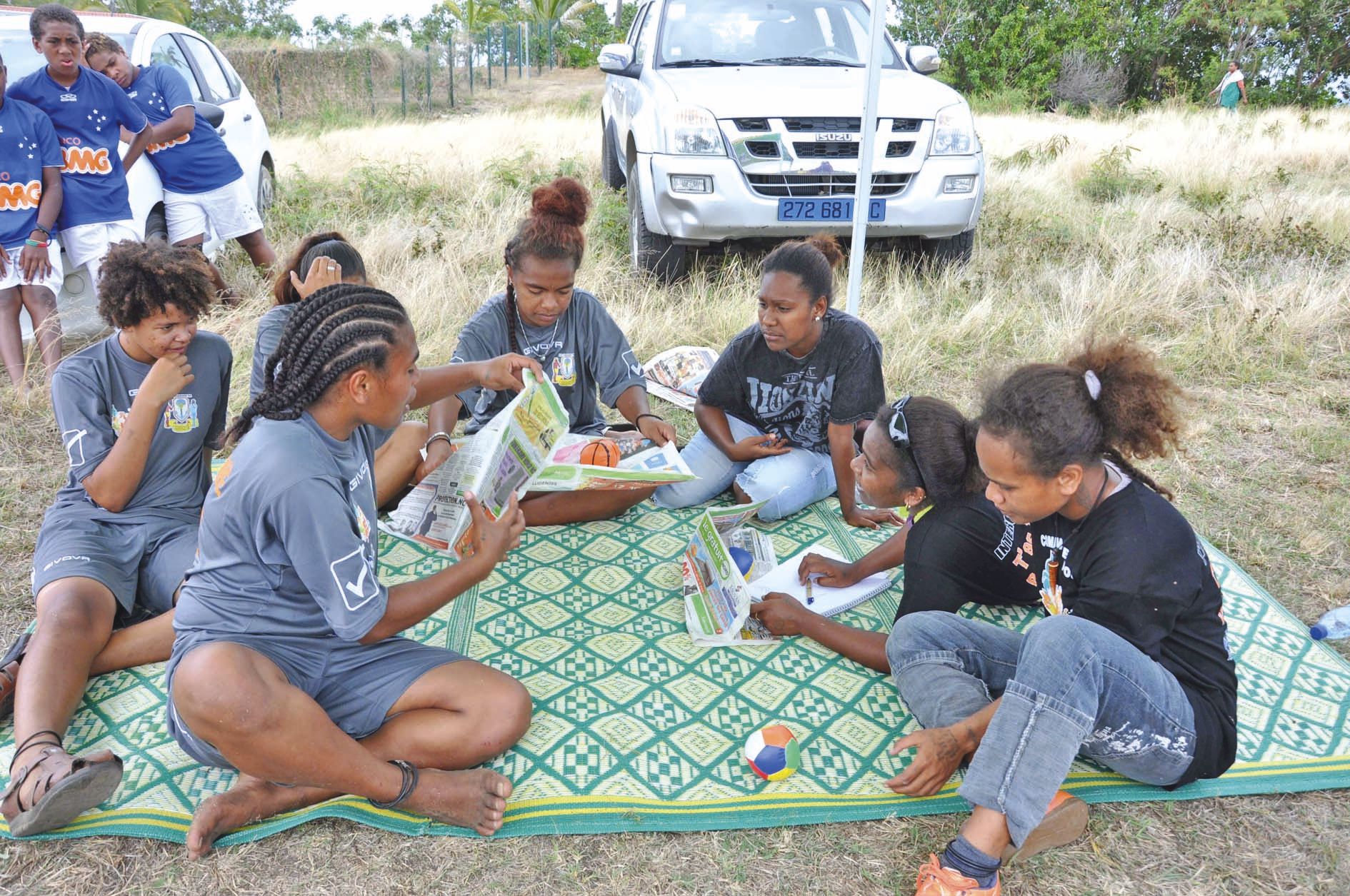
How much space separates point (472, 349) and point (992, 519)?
190 cm

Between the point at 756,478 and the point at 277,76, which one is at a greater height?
the point at 277,76

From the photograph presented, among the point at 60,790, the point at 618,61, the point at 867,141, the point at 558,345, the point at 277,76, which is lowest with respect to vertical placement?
the point at 60,790

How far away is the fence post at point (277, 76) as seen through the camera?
19984 millimetres

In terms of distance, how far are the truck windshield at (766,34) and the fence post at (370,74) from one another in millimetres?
17599

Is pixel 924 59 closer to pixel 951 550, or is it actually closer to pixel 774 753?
pixel 951 550

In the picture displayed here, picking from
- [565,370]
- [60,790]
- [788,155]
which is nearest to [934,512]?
[565,370]

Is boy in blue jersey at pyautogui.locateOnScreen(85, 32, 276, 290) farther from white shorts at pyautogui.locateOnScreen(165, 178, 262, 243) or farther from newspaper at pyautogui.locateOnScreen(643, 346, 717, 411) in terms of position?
newspaper at pyautogui.locateOnScreen(643, 346, 717, 411)

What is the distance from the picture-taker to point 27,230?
4332 mm

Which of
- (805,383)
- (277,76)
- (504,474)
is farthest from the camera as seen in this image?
(277,76)

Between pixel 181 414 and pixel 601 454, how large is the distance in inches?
52.7

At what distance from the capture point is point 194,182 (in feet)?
17.5

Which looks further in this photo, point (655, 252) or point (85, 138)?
point (655, 252)

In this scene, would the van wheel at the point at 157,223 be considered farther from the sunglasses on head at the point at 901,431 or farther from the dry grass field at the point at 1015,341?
the sunglasses on head at the point at 901,431

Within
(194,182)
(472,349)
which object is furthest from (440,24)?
(472,349)
